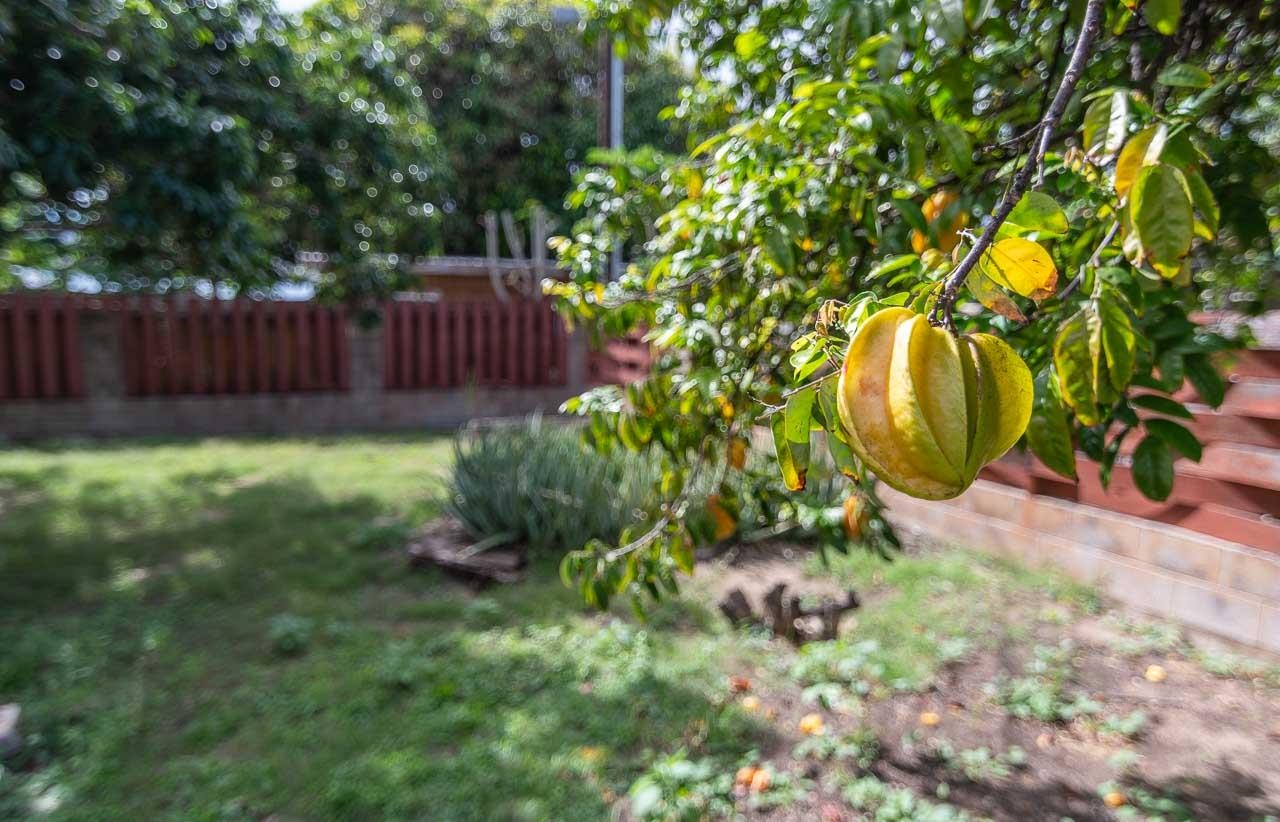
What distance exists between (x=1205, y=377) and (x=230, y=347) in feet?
29.7

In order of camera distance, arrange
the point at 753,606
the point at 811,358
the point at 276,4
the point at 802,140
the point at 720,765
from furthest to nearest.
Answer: the point at 276,4 < the point at 753,606 < the point at 720,765 < the point at 802,140 < the point at 811,358

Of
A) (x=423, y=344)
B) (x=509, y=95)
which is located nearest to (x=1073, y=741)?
(x=423, y=344)

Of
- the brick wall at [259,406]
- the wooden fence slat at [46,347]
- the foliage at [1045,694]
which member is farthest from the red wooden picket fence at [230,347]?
the foliage at [1045,694]

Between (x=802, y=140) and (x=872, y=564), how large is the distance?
9.61 ft

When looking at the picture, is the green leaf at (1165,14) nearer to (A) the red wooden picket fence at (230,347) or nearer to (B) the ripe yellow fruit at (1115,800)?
(B) the ripe yellow fruit at (1115,800)

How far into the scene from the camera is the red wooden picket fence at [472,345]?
8859mm

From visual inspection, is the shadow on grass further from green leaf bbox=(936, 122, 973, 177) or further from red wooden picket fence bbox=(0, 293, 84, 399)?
green leaf bbox=(936, 122, 973, 177)

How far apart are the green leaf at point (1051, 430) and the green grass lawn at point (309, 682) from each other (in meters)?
1.69

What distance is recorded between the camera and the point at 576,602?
344 cm

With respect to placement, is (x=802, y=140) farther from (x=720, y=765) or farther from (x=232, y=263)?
(x=232, y=263)

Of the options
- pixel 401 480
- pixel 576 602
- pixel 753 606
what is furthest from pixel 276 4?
pixel 753 606

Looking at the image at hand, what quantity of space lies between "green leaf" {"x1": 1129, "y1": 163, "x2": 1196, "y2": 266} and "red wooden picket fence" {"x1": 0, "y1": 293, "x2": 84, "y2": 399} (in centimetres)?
934

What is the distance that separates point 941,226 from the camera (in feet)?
4.36

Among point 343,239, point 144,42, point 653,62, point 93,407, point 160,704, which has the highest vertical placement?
point 653,62
